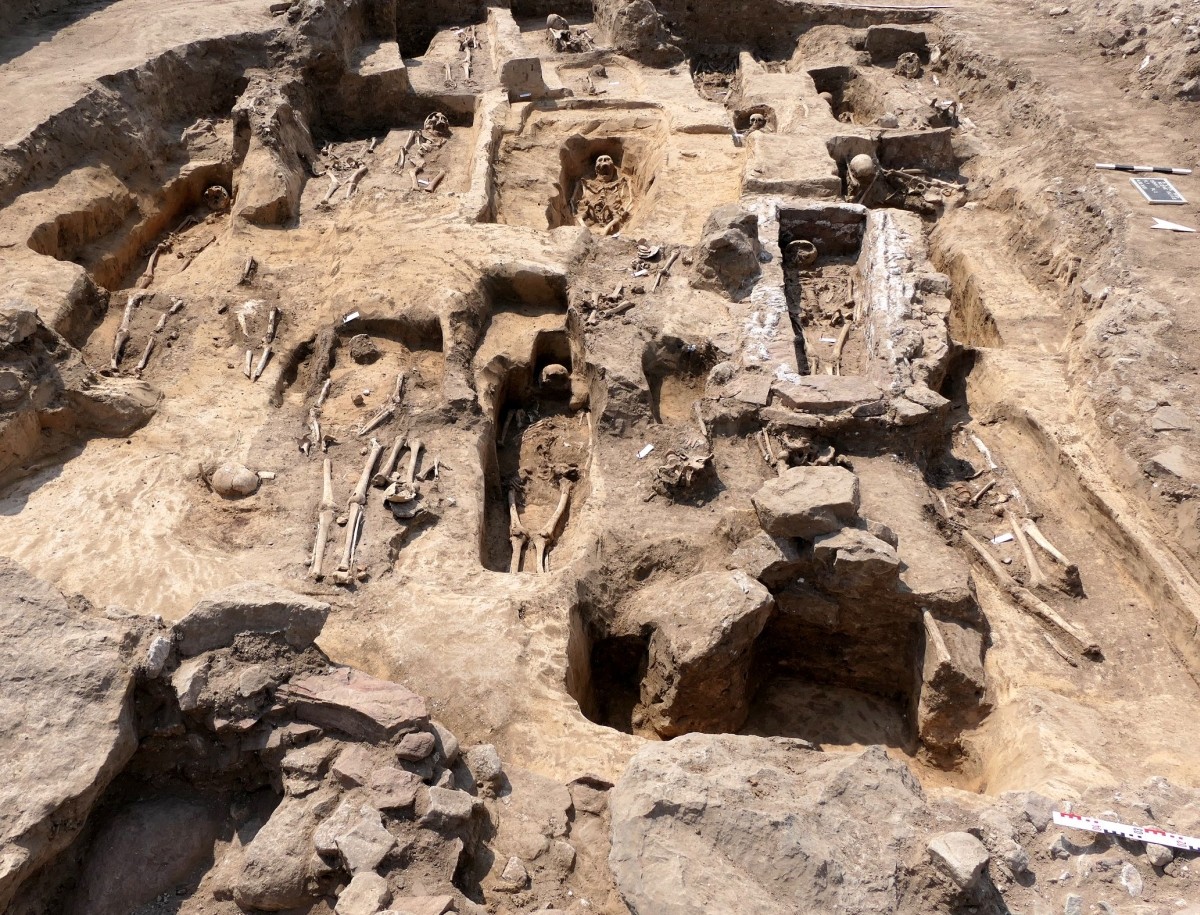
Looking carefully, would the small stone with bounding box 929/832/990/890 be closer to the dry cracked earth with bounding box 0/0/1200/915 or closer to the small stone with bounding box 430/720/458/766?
the dry cracked earth with bounding box 0/0/1200/915

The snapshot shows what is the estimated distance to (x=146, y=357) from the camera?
848 cm

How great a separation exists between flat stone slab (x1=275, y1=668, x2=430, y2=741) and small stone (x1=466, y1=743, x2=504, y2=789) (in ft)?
1.46

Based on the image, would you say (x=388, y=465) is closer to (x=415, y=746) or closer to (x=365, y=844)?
(x=415, y=746)

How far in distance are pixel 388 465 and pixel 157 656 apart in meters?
3.22

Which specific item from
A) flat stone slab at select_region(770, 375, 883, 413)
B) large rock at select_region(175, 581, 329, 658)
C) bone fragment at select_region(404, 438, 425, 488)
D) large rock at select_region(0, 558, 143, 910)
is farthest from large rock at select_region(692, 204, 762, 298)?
large rock at select_region(0, 558, 143, 910)

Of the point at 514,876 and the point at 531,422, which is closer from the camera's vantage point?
the point at 514,876

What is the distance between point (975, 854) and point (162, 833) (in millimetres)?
3932

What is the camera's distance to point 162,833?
405cm

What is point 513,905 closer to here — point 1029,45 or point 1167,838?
point 1167,838

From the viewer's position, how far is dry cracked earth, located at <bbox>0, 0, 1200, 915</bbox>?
12.9 ft

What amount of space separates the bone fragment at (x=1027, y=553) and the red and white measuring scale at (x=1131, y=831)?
9.26 feet

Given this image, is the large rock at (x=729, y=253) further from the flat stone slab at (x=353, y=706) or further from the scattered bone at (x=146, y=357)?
the flat stone slab at (x=353, y=706)

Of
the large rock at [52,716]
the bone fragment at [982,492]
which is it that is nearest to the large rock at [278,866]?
the large rock at [52,716]

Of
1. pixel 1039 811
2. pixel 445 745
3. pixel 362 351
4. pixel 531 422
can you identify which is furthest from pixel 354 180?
pixel 1039 811
